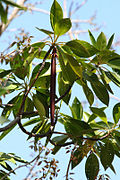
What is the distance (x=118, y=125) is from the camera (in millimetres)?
1233

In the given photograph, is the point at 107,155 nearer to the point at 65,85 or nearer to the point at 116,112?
the point at 116,112

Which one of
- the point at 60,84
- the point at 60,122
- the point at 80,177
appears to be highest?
the point at 60,84

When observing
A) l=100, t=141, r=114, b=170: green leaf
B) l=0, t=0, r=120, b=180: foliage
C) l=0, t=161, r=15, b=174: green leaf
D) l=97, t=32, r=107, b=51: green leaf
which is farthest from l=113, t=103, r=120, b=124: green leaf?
l=0, t=161, r=15, b=174: green leaf

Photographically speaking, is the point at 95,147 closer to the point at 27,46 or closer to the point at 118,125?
the point at 118,125

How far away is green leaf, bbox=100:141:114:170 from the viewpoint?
3.95 feet

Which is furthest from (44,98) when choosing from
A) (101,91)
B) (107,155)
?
(107,155)

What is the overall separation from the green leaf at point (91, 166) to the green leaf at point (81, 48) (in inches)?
16.8

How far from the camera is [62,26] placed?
106 cm

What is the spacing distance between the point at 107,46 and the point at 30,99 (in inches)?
13.5

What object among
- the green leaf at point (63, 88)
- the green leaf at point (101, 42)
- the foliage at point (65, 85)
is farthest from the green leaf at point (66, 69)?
the green leaf at point (101, 42)

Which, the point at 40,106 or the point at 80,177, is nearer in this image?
the point at 40,106

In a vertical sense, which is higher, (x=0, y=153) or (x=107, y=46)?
(x=107, y=46)

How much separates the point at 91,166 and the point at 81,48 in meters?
0.48

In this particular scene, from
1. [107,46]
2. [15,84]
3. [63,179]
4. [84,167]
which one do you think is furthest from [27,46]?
[84,167]
